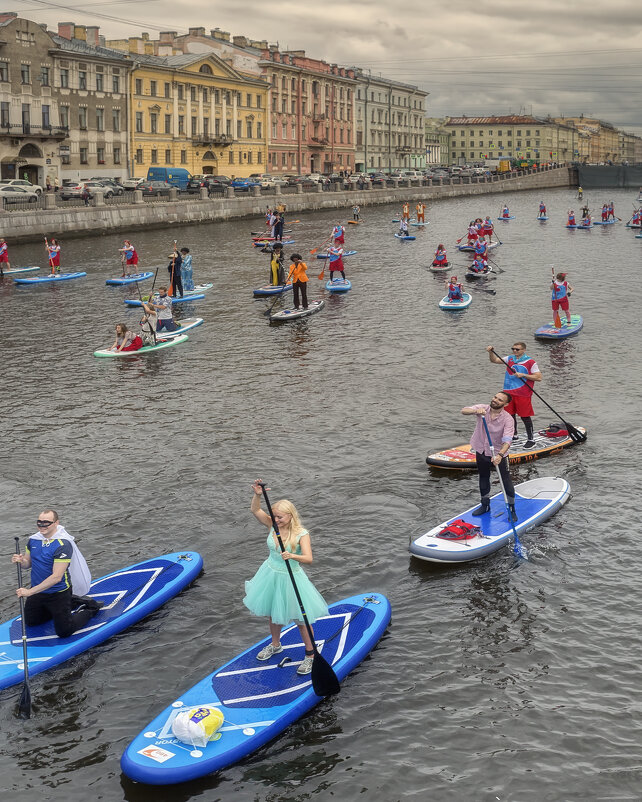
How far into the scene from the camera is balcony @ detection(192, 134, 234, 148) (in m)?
92.1

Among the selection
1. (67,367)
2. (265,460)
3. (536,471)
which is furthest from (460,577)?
(67,367)

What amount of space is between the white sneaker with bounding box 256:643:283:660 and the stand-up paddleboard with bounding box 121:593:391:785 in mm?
46

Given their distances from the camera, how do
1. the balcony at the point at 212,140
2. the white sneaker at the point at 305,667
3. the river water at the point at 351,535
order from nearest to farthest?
the river water at the point at 351,535, the white sneaker at the point at 305,667, the balcony at the point at 212,140

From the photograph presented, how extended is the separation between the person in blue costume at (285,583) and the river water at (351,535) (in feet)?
3.41

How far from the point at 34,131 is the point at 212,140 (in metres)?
25.6

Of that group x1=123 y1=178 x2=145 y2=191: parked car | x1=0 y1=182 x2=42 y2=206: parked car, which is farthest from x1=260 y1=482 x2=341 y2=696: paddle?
x1=123 y1=178 x2=145 y2=191: parked car

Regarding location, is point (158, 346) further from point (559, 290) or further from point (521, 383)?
point (521, 383)

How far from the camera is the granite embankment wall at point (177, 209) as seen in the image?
5053cm

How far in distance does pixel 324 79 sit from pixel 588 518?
112 metres

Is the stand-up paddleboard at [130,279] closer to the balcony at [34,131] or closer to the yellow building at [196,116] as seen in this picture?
the balcony at [34,131]

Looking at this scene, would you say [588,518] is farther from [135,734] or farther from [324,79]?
[324,79]

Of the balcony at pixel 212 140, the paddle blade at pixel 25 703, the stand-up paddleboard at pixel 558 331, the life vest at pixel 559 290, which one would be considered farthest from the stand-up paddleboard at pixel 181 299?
the balcony at pixel 212 140

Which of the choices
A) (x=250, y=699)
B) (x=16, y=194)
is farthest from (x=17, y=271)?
(x=250, y=699)

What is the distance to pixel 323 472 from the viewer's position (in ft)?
53.9
